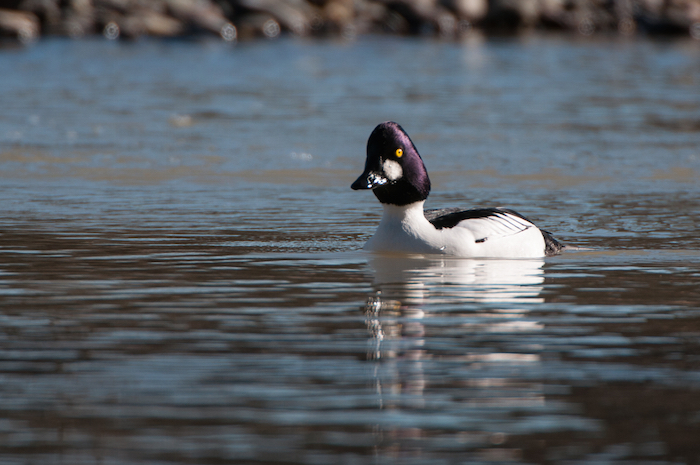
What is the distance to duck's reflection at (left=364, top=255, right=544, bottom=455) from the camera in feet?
16.2

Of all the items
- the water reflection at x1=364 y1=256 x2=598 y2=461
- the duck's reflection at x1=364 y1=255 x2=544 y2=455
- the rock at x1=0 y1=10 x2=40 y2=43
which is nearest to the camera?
the water reflection at x1=364 y1=256 x2=598 y2=461

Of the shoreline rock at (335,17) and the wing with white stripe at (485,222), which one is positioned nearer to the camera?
the wing with white stripe at (485,222)

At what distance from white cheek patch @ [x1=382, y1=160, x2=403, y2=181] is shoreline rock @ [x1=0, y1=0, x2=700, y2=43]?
105 ft

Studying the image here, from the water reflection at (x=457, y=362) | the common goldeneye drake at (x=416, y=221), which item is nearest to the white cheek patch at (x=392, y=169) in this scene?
the common goldeneye drake at (x=416, y=221)

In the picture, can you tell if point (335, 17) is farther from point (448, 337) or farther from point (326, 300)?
point (448, 337)

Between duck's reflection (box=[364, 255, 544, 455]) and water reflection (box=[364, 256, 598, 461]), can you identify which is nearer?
water reflection (box=[364, 256, 598, 461])

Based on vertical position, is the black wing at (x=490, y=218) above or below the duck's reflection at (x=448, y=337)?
above

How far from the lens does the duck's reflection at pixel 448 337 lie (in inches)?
194

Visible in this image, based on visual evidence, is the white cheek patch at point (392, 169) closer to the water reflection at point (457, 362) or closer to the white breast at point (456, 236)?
the white breast at point (456, 236)

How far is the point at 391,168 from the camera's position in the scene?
352 inches

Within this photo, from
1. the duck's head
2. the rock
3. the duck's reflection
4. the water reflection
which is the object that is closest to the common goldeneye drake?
the duck's head

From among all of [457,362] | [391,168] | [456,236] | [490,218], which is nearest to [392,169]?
[391,168]

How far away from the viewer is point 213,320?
659 cm

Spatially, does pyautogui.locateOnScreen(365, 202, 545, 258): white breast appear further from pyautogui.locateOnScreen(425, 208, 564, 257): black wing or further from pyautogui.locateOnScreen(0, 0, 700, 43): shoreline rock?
pyautogui.locateOnScreen(0, 0, 700, 43): shoreline rock
